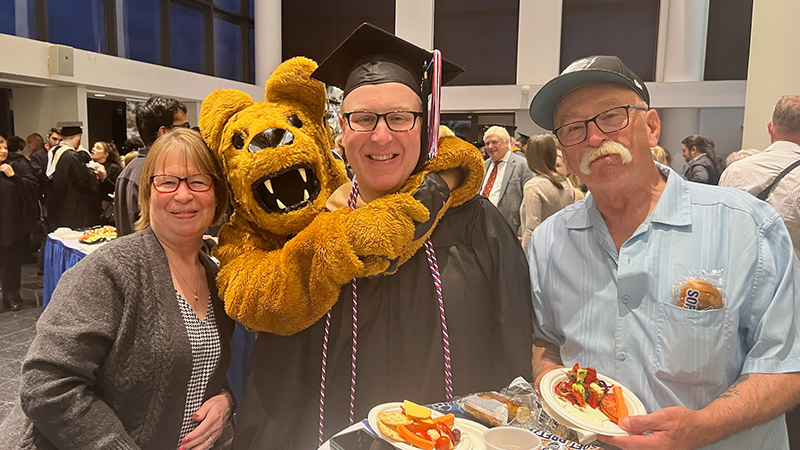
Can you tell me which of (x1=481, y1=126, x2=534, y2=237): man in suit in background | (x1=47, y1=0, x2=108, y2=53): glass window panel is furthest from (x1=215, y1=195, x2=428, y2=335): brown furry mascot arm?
(x1=47, y1=0, x2=108, y2=53): glass window panel

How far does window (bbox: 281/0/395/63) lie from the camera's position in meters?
13.9

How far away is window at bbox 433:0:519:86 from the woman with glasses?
1197 centimetres

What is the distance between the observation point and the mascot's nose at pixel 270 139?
63.3 inches

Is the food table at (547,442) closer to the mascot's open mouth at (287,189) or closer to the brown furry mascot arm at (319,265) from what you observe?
the brown furry mascot arm at (319,265)

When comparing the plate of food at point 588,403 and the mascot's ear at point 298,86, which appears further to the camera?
the mascot's ear at point 298,86

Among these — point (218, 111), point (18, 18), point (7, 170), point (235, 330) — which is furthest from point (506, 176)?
point (18, 18)

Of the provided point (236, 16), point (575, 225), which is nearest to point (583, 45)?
point (236, 16)

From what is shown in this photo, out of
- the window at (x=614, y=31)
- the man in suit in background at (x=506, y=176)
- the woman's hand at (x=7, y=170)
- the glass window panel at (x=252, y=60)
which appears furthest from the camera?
the glass window panel at (x=252, y=60)

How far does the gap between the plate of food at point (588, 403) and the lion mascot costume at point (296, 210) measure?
0.51 m

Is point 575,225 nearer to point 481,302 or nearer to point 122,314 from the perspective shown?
point 481,302

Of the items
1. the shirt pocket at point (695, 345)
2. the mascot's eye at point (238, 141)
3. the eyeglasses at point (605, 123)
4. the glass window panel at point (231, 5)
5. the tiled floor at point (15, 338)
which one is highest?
the glass window panel at point (231, 5)

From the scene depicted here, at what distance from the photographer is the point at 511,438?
3.55 feet

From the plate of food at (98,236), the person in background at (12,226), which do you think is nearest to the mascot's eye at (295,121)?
the plate of food at (98,236)

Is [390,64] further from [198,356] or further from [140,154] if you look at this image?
[140,154]
